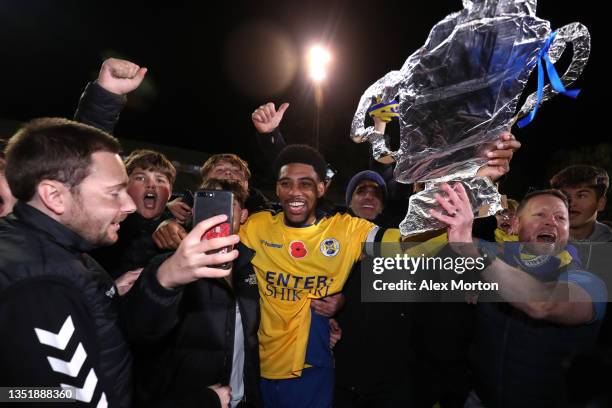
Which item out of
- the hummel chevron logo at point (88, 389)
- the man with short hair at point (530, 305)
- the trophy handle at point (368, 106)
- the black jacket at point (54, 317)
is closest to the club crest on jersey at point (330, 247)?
the trophy handle at point (368, 106)

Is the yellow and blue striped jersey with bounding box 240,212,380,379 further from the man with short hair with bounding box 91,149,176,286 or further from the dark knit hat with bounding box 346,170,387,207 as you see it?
the dark knit hat with bounding box 346,170,387,207

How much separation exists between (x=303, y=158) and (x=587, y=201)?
3.04m

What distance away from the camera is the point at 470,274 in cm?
237

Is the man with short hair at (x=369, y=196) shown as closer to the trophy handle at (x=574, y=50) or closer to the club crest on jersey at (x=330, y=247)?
the club crest on jersey at (x=330, y=247)

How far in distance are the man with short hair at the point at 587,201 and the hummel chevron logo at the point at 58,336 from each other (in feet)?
14.2

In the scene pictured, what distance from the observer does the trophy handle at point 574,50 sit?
1658 millimetres

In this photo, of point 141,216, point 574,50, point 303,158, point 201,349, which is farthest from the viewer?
point 141,216

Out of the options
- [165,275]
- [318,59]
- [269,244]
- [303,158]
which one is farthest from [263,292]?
[318,59]

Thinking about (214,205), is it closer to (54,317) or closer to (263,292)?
(54,317)

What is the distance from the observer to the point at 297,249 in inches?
102

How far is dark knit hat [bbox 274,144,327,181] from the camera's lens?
280 centimetres

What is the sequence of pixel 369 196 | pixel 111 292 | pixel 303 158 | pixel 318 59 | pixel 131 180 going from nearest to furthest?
pixel 111 292 → pixel 303 158 → pixel 131 180 → pixel 369 196 → pixel 318 59

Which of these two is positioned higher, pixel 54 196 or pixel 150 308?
pixel 54 196

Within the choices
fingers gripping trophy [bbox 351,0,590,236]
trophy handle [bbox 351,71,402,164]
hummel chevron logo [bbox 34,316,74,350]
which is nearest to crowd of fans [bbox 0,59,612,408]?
hummel chevron logo [bbox 34,316,74,350]
